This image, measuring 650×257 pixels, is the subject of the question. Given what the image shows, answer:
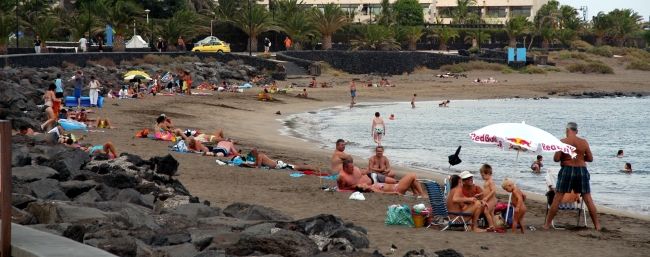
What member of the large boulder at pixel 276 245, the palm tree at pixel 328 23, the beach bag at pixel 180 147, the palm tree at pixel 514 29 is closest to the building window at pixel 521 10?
the palm tree at pixel 514 29

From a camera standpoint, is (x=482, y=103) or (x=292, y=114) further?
(x=482, y=103)

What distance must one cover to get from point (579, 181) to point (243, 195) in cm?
515

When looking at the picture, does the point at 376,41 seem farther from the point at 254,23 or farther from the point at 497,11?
the point at 497,11

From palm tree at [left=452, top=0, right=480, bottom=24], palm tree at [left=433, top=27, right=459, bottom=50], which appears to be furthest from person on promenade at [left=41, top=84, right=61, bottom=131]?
palm tree at [left=452, top=0, right=480, bottom=24]

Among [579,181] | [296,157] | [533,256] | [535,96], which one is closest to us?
[533,256]

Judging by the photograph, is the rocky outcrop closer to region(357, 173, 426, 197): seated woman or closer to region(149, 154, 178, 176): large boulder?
region(149, 154, 178, 176): large boulder

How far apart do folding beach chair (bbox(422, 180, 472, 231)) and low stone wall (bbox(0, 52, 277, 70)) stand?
110ft

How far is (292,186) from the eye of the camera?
61.5 ft

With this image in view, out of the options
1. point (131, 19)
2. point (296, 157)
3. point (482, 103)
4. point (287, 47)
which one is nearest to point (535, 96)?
point (482, 103)

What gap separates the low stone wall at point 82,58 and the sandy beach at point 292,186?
274 inches

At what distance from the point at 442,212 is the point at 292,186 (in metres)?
4.54

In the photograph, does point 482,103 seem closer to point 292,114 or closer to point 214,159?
point 292,114

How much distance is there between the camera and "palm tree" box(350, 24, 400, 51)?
77.7 metres

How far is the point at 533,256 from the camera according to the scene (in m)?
12.9
